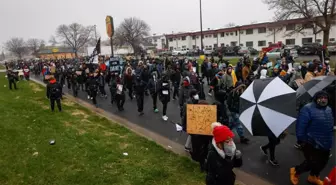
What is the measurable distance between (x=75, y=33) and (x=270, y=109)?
93.1 m

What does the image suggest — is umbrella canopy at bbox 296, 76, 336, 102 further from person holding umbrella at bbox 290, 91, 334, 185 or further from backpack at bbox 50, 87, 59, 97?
backpack at bbox 50, 87, 59, 97

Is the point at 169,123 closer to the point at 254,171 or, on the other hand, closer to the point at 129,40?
the point at 254,171

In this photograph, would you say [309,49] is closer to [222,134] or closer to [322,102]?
[322,102]

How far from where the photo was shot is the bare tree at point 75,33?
295 feet

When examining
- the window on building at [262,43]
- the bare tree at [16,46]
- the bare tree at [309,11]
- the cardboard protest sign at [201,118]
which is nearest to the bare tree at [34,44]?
the bare tree at [16,46]

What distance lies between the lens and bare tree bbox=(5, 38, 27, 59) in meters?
108

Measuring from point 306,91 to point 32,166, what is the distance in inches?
233

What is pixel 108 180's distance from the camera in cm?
509

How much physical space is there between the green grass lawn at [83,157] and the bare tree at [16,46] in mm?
112449

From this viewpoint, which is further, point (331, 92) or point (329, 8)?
point (329, 8)

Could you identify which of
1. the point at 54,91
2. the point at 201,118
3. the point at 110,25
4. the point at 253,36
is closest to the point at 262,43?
the point at 253,36

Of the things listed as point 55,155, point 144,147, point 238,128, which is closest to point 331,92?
point 238,128

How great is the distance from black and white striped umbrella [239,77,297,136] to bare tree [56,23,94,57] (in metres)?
91.2

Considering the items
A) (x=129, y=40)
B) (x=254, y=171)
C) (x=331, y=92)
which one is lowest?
(x=254, y=171)
